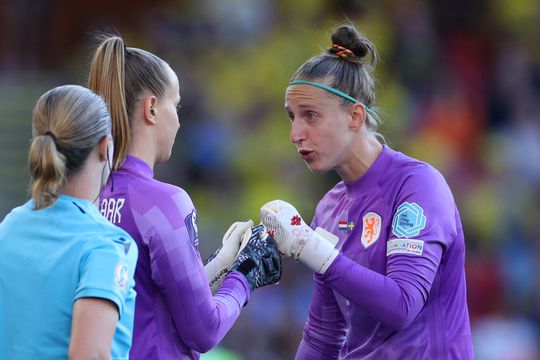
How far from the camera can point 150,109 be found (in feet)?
9.39

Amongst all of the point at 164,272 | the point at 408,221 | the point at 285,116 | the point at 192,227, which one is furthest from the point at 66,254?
the point at 285,116

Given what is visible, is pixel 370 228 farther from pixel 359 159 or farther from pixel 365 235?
pixel 359 159

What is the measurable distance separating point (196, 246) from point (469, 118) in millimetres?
5979

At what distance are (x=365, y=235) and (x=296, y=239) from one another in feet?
0.88

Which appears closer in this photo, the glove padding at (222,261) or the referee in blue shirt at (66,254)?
the referee in blue shirt at (66,254)

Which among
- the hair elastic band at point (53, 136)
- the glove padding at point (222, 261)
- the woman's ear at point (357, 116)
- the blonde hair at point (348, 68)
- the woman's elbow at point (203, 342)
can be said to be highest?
the blonde hair at point (348, 68)

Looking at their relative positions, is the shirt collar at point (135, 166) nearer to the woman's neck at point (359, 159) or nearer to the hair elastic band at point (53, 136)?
the hair elastic band at point (53, 136)

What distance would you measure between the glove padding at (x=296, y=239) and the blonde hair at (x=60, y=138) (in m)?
1.00

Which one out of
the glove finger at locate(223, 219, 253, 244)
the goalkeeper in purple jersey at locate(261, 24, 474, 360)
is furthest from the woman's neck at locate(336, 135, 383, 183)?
the glove finger at locate(223, 219, 253, 244)

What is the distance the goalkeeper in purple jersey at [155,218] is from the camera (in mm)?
2699

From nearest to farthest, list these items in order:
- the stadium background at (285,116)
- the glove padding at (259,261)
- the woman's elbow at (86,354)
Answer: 1. the woman's elbow at (86,354)
2. the glove padding at (259,261)
3. the stadium background at (285,116)

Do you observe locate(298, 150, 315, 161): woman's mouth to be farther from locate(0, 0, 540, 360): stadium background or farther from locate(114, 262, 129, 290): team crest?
locate(0, 0, 540, 360): stadium background

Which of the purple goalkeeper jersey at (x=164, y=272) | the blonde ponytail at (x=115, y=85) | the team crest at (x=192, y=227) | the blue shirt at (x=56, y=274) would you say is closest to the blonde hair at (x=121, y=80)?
the blonde ponytail at (x=115, y=85)

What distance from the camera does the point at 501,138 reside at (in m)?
8.38
